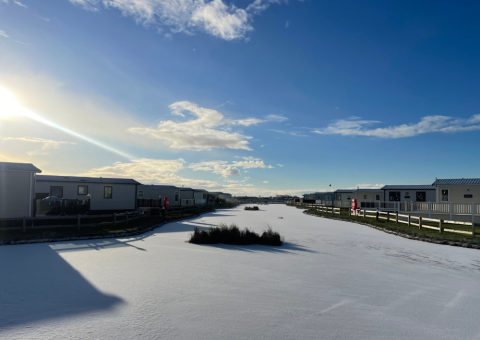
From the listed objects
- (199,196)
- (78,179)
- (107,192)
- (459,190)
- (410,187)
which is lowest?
(199,196)

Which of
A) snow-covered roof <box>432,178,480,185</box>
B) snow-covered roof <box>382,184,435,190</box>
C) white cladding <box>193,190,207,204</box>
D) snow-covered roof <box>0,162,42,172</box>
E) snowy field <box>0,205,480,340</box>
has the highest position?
snow-covered roof <box>0,162,42,172</box>

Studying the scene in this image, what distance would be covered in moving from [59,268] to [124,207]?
2332 cm

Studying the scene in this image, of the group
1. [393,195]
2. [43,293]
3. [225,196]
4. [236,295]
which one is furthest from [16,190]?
[225,196]

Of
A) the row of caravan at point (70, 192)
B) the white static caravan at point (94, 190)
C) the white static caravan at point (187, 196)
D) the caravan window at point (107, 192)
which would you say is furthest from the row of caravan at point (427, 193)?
the caravan window at point (107, 192)

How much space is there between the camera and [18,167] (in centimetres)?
2041

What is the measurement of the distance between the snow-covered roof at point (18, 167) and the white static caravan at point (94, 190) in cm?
627

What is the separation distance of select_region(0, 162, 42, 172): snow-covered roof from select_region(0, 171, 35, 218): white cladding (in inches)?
10.4

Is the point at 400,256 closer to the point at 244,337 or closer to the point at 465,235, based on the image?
the point at 465,235

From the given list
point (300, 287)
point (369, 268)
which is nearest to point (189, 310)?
point (300, 287)

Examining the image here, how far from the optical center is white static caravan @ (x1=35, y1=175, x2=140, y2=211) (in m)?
27.6

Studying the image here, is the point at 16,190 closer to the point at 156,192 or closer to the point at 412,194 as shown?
the point at 156,192

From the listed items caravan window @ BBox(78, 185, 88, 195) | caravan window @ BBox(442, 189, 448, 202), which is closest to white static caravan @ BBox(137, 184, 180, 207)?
caravan window @ BBox(78, 185, 88, 195)

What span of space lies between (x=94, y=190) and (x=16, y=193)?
9037mm

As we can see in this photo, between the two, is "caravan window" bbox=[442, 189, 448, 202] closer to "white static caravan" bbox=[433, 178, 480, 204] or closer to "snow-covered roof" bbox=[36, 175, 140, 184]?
"white static caravan" bbox=[433, 178, 480, 204]
